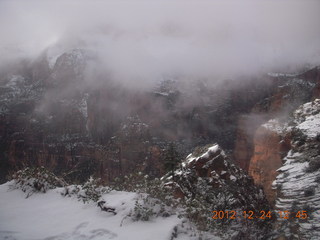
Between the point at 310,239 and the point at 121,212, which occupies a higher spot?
the point at 121,212

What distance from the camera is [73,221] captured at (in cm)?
702

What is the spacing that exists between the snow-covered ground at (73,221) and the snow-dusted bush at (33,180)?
18.3 inches

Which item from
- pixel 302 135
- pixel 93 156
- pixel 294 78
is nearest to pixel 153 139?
pixel 93 156

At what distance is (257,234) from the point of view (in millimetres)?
7359

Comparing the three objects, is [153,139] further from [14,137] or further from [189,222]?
[189,222]

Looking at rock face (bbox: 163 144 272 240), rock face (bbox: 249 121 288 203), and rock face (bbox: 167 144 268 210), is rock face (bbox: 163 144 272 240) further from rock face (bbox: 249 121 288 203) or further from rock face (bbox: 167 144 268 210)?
rock face (bbox: 249 121 288 203)

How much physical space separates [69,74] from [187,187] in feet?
435

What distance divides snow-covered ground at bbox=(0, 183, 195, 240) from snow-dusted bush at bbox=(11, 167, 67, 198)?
464 mm

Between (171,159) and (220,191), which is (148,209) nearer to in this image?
(220,191)

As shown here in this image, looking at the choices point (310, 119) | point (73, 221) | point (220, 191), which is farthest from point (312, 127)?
point (73, 221)

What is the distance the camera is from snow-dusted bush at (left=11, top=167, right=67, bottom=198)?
29.8 feet

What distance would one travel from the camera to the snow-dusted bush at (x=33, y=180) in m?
9.08

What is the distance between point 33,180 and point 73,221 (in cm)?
284
